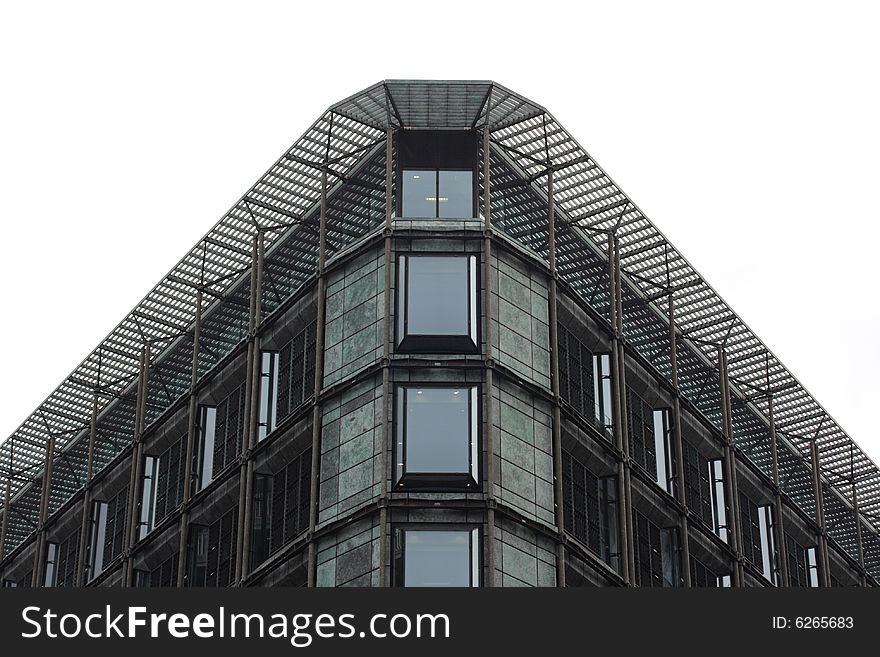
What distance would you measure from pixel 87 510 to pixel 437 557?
24.7m

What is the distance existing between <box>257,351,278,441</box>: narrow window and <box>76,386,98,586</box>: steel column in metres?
12.9

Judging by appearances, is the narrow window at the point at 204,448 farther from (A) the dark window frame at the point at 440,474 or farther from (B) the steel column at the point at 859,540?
(B) the steel column at the point at 859,540

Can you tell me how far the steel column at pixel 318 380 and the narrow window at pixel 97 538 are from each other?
1803 centimetres

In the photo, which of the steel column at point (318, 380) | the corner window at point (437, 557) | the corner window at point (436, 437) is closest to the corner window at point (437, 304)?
the corner window at point (436, 437)

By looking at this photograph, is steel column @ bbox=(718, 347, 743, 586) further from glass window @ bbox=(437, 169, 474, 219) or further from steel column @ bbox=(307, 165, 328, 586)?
steel column @ bbox=(307, 165, 328, 586)

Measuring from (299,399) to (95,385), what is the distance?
52.5 feet

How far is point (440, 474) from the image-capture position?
59.8 meters

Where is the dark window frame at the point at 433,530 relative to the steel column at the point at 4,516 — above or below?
below

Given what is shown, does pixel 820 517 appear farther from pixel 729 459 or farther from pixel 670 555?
pixel 670 555

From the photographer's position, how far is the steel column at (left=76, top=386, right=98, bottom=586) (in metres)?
78.6

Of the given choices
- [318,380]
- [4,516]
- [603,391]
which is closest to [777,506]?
[603,391]

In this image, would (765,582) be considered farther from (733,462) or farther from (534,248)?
(534,248)

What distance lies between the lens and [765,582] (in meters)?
75.8

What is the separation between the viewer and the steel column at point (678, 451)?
69625 millimetres
